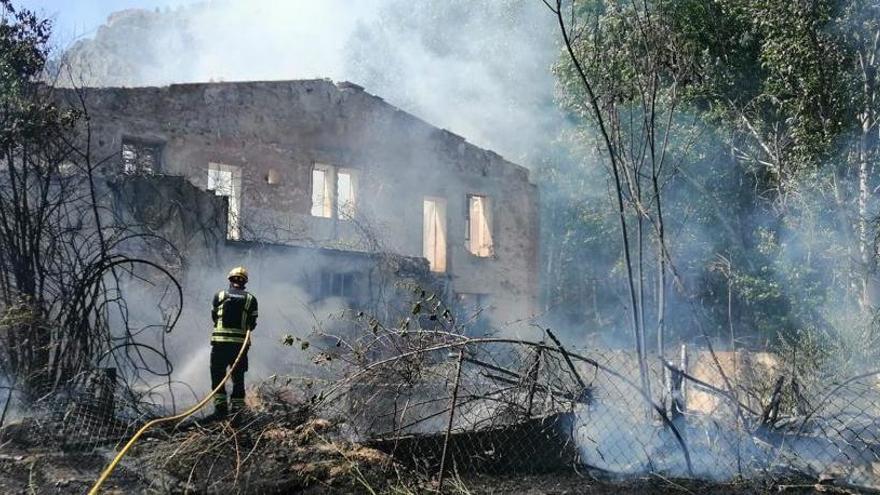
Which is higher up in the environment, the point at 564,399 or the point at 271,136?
the point at 271,136

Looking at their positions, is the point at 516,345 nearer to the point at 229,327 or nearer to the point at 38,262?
the point at 229,327

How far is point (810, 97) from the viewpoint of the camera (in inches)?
455

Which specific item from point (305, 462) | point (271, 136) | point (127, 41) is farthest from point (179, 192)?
point (127, 41)

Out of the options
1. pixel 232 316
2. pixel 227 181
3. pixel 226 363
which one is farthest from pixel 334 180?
pixel 226 363

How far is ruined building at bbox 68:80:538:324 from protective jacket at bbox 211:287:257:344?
463 cm

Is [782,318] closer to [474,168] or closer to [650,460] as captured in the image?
[474,168]

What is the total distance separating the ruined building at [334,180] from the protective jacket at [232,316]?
4.63 metres

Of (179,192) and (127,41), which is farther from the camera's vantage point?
(127,41)

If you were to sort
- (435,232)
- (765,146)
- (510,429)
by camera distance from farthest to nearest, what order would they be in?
(435,232) → (765,146) → (510,429)

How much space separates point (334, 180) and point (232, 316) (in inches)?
418

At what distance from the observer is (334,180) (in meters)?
18.0

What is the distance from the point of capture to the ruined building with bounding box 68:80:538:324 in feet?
48.0

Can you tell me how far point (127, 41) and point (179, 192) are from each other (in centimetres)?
4513

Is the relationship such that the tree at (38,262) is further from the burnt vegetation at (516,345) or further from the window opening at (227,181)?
the window opening at (227,181)
